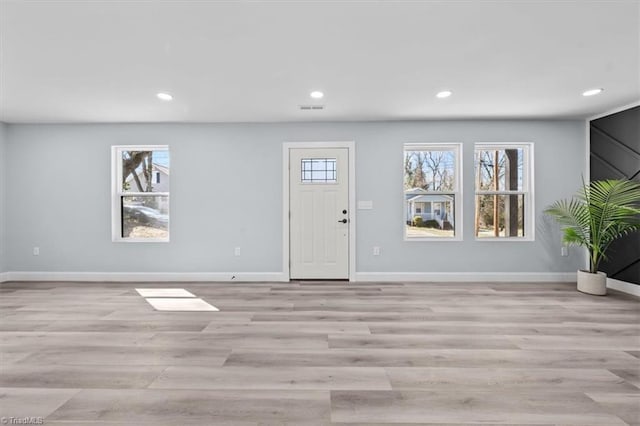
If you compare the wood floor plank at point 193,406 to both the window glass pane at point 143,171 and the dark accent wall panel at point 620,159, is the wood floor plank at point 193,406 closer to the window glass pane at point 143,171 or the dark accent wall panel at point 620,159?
the window glass pane at point 143,171

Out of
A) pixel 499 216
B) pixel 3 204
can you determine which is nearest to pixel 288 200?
pixel 499 216

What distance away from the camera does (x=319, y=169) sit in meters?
4.95

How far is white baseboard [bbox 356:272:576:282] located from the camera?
480 cm

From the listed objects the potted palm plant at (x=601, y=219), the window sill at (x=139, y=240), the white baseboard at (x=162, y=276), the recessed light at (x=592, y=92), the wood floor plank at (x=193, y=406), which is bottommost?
the wood floor plank at (x=193, y=406)

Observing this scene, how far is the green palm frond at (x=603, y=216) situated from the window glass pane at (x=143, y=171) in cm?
573

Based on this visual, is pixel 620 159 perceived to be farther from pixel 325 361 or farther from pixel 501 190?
pixel 325 361

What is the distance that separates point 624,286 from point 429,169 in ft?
9.43

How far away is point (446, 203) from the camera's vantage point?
4941mm

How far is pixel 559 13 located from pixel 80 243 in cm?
613

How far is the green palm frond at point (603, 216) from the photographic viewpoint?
3922 mm

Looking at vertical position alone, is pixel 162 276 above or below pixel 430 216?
below

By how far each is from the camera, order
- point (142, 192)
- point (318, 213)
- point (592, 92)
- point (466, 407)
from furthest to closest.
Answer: point (142, 192)
point (318, 213)
point (592, 92)
point (466, 407)

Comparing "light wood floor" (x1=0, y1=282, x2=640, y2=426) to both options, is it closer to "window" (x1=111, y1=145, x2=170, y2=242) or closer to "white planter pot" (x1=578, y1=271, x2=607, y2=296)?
"white planter pot" (x1=578, y1=271, x2=607, y2=296)

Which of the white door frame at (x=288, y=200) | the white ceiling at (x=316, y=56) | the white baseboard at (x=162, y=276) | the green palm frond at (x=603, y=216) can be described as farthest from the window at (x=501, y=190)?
the white baseboard at (x=162, y=276)
